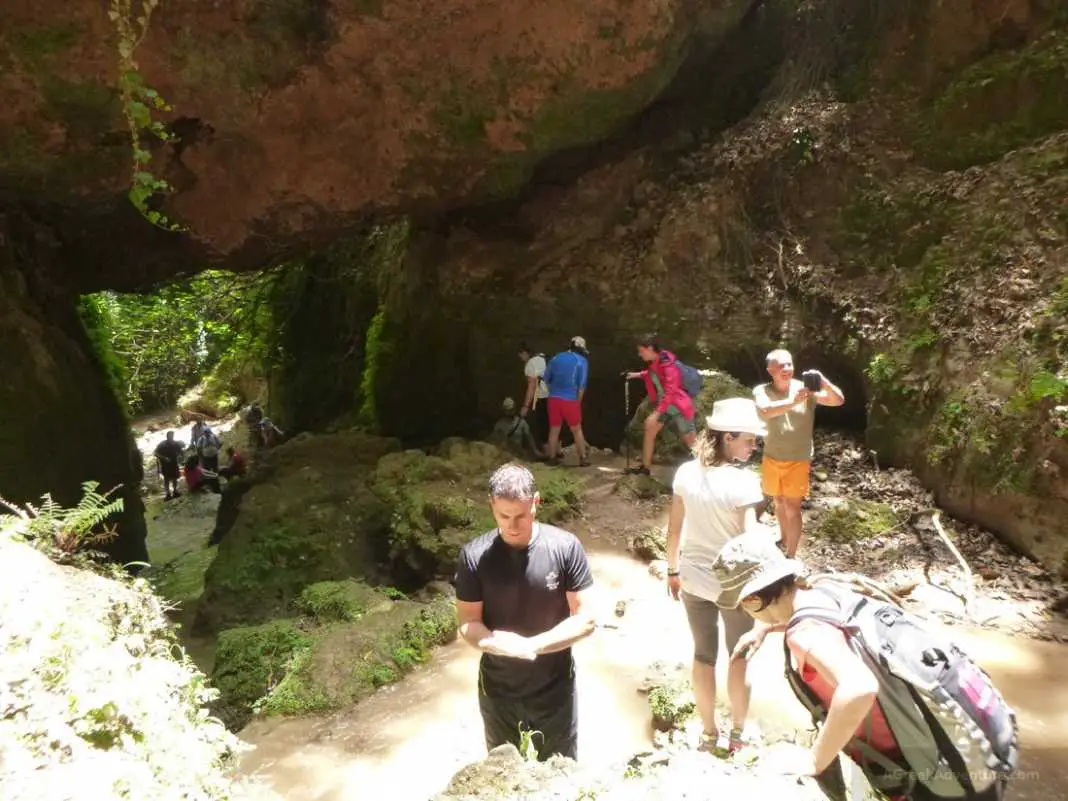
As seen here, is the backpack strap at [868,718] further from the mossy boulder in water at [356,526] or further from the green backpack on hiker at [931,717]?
the mossy boulder in water at [356,526]

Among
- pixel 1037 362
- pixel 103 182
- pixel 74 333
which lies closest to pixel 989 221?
pixel 1037 362

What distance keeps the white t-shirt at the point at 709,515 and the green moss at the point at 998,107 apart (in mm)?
7062

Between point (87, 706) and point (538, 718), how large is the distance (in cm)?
166

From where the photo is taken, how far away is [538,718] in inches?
107

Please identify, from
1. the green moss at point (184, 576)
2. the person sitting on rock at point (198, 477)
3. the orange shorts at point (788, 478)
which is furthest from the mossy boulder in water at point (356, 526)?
the person sitting on rock at point (198, 477)

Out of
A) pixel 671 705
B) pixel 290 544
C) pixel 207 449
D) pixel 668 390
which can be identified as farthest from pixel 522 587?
pixel 207 449

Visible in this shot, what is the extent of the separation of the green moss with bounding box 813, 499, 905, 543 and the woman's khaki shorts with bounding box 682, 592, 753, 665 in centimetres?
344

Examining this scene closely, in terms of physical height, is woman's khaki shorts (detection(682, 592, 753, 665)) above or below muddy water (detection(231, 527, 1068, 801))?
above

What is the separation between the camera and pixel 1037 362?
554cm

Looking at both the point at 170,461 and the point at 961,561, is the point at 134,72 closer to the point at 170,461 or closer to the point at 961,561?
the point at 170,461

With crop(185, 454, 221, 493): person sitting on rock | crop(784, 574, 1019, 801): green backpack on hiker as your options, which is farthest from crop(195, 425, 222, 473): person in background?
crop(784, 574, 1019, 801): green backpack on hiker

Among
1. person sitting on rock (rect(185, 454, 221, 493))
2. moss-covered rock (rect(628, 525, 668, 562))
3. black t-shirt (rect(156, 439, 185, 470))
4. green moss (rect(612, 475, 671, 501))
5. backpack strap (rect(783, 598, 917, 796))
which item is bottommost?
person sitting on rock (rect(185, 454, 221, 493))

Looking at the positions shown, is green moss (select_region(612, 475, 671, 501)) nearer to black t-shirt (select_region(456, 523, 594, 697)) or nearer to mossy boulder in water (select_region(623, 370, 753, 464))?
mossy boulder in water (select_region(623, 370, 753, 464))

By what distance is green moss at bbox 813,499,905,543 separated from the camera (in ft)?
19.6
